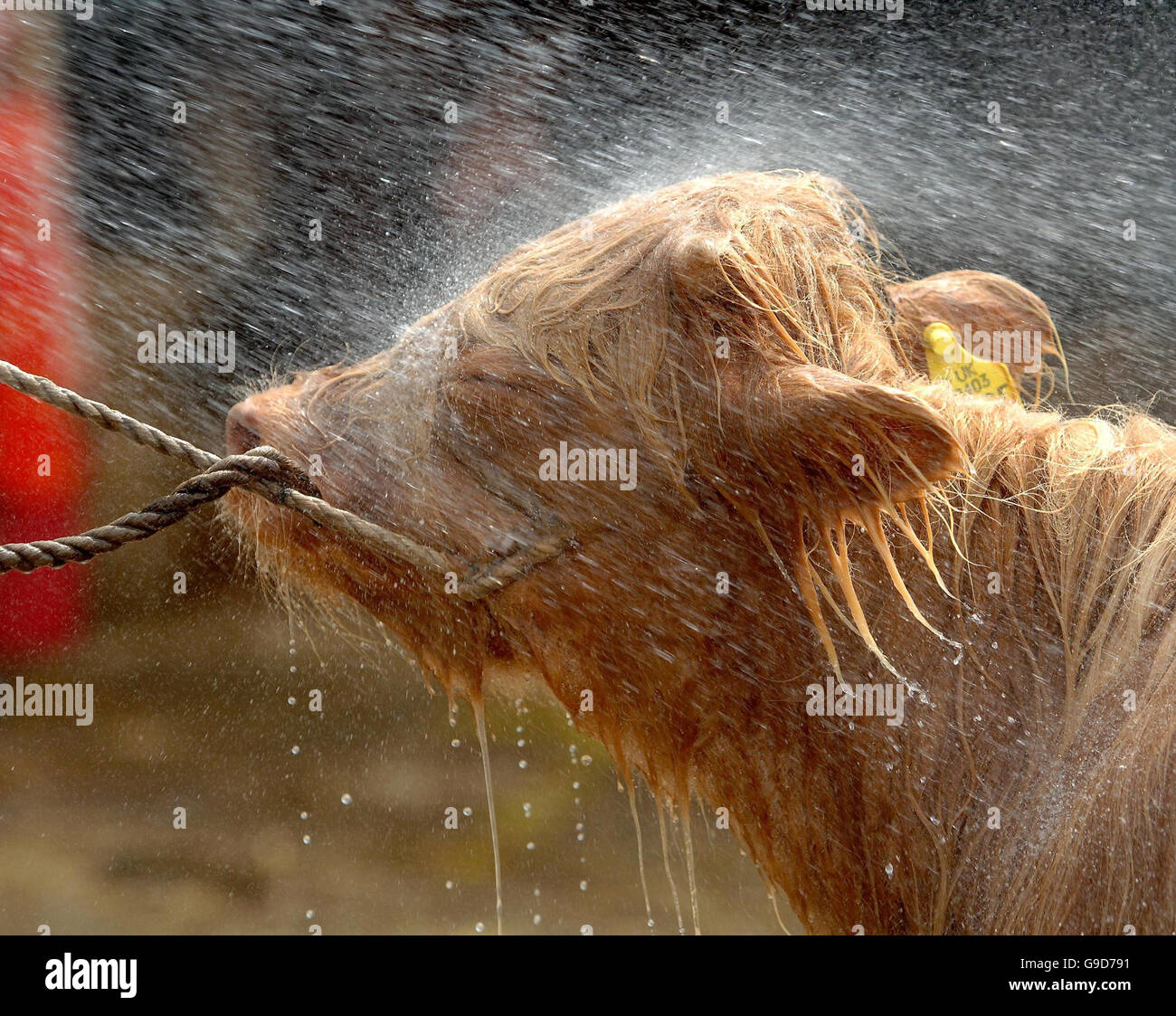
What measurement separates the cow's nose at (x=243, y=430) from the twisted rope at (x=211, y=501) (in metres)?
0.17

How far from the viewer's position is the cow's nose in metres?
2.36

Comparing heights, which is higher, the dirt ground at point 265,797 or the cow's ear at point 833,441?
the cow's ear at point 833,441

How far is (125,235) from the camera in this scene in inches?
219

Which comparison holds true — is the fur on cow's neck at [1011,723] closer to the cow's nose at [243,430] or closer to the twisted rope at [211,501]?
the twisted rope at [211,501]

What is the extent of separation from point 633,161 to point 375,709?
370 centimetres

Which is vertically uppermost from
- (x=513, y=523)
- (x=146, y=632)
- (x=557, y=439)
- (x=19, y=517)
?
(x=557, y=439)

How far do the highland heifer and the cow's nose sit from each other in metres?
0.01

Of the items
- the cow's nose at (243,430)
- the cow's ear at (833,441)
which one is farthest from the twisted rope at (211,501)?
the cow's ear at (833,441)

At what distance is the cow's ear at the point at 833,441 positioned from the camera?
1697 mm

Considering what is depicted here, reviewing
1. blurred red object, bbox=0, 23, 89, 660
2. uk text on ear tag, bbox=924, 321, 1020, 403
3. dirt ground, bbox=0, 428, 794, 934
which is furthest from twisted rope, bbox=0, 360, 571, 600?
blurred red object, bbox=0, 23, 89, 660

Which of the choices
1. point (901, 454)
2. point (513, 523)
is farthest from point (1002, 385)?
point (513, 523)

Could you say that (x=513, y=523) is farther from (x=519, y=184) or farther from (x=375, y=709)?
(x=375, y=709)

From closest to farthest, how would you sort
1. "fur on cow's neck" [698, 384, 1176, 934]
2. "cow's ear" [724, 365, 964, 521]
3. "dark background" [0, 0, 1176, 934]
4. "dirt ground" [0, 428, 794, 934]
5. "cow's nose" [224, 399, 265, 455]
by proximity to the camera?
"cow's ear" [724, 365, 964, 521]
"fur on cow's neck" [698, 384, 1176, 934]
"cow's nose" [224, 399, 265, 455]
"dirt ground" [0, 428, 794, 934]
"dark background" [0, 0, 1176, 934]

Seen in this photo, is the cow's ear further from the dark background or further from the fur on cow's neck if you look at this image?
the dark background
